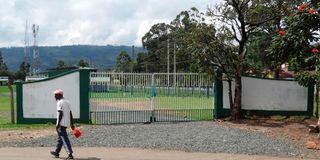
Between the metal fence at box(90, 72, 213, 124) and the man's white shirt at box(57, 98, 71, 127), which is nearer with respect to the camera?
the man's white shirt at box(57, 98, 71, 127)

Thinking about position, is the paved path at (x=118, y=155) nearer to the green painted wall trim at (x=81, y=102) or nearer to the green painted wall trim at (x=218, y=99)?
the green painted wall trim at (x=81, y=102)

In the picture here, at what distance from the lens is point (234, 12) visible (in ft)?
60.7

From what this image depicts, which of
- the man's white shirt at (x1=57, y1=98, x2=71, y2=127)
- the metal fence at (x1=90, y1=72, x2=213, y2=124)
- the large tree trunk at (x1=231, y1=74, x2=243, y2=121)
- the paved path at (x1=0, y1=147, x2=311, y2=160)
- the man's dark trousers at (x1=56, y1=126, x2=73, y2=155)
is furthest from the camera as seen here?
the large tree trunk at (x1=231, y1=74, x2=243, y2=121)

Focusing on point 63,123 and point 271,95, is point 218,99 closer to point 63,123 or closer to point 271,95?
point 271,95

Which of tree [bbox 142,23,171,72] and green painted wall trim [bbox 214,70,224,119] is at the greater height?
tree [bbox 142,23,171,72]

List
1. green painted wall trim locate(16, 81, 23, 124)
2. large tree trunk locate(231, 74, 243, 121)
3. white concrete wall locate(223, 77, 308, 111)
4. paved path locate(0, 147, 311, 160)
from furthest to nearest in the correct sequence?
1. white concrete wall locate(223, 77, 308, 111)
2. large tree trunk locate(231, 74, 243, 121)
3. green painted wall trim locate(16, 81, 23, 124)
4. paved path locate(0, 147, 311, 160)

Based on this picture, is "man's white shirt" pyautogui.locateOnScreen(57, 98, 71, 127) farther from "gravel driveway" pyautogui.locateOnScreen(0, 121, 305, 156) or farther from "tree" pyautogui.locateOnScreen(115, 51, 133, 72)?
"tree" pyautogui.locateOnScreen(115, 51, 133, 72)

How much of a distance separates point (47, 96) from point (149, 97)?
386cm

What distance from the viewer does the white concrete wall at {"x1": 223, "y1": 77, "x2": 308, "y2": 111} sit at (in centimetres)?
1928

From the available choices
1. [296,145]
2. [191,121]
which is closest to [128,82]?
[191,121]

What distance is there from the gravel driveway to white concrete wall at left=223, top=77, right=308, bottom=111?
Result: 3.14 meters

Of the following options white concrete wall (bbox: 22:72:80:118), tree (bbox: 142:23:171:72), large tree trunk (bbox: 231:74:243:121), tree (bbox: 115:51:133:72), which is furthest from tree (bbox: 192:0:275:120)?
tree (bbox: 115:51:133:72)

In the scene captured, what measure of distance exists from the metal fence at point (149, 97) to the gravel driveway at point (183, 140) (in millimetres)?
1249

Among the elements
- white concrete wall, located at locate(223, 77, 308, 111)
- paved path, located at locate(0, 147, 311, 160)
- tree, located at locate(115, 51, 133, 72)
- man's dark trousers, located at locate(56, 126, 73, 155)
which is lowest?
paved path, located at locate(0, 147, 311, 160)
